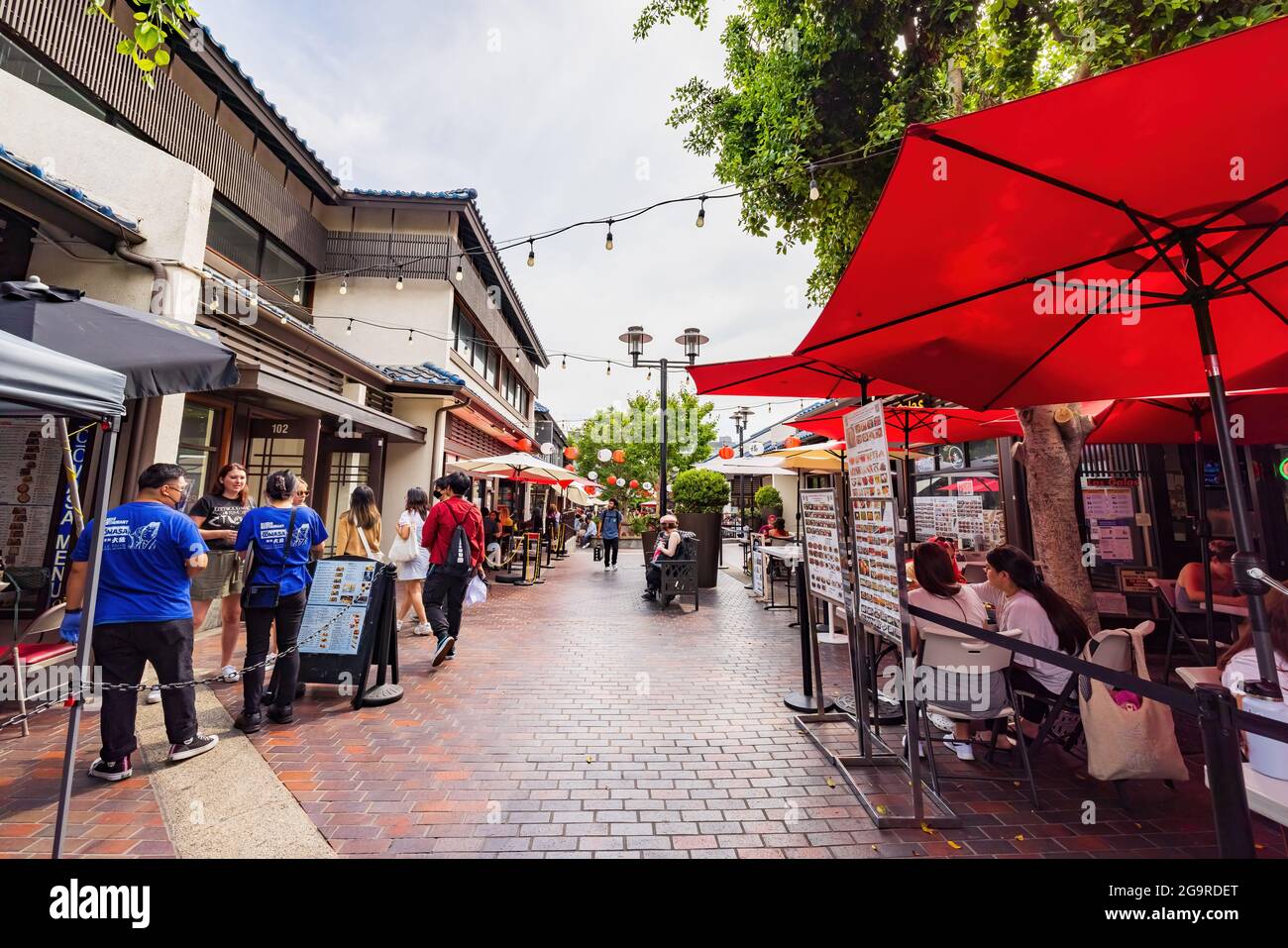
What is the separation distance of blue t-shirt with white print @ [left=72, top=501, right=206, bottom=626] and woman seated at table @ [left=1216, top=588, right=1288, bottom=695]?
5.77 metres

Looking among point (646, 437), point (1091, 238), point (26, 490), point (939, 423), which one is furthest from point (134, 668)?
point (646, 437)

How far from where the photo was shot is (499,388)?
19.3 m

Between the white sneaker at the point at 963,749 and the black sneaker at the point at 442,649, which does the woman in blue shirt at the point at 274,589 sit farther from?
the white sneaker at the point at 963,749

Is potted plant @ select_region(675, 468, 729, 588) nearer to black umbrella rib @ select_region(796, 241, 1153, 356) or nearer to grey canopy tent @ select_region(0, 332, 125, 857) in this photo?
black umbrella rib @ select_region(796, 241, 1153, 356)

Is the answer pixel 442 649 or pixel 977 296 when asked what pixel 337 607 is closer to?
pixel 442 649

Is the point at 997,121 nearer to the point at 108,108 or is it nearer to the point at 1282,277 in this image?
the point at 1282,277

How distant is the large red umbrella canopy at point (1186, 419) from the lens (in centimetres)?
472

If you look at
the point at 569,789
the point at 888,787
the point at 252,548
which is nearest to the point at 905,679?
the point at 888,787

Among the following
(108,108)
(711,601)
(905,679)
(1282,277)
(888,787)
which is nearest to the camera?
(1282,277)

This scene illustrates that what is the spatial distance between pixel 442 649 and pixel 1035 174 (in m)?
5.90

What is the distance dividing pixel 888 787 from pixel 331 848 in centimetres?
323

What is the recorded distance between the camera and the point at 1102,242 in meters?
2.42

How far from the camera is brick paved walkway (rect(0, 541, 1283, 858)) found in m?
2.64

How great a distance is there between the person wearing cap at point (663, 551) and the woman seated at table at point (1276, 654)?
677 cm
